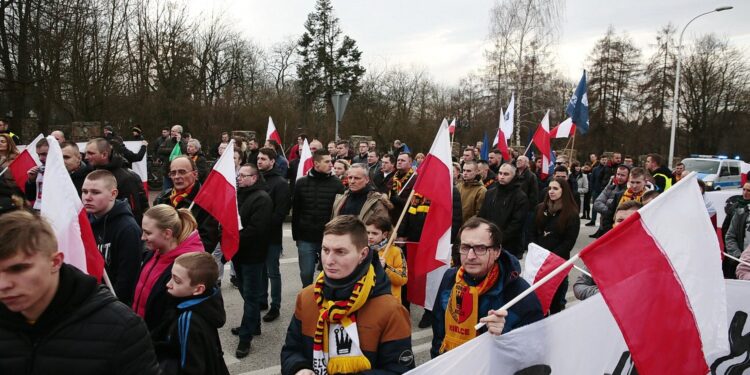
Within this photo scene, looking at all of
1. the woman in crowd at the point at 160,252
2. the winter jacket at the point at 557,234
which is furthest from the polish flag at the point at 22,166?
the winter jacket at the point at 557,234

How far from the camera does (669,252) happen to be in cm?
240

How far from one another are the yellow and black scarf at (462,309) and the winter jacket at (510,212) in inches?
132

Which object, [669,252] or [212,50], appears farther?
[212,50]

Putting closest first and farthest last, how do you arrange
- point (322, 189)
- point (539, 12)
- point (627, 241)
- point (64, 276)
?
point (64, 276)
point (627, 241)
point (322, 189)
point (539, 12)

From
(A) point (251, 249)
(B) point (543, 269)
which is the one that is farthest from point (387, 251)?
(A) point (251, 249)

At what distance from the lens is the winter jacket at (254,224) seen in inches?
196

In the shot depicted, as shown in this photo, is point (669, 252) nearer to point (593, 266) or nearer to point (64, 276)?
point (593, 266)

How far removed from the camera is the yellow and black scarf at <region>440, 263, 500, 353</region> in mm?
2947

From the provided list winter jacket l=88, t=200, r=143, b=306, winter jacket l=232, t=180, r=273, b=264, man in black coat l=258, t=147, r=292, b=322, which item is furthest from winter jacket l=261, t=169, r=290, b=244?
winter jacket l=88, t=200, r=143, b=306

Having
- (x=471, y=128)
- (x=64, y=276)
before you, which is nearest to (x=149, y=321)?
(x=64, y=276)

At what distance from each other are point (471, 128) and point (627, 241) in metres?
38.0

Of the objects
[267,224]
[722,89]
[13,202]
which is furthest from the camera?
[722,89]

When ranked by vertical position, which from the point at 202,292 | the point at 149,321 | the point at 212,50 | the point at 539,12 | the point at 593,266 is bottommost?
the point at 149,321

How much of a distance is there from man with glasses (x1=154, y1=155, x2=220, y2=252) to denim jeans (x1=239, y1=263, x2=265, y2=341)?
0.40 m
